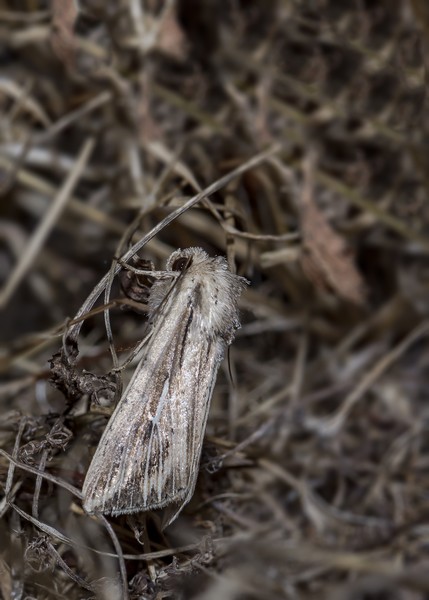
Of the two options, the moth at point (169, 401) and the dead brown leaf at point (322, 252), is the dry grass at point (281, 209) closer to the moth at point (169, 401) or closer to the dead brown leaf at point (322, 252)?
the dead brown leaf at point (322, 252)


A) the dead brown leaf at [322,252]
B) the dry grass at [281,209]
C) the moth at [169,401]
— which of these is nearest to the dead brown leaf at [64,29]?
the dry grass at [281,209]

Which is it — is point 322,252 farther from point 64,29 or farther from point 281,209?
point 64,29

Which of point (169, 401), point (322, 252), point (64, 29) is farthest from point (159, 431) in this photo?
point (64, 29)

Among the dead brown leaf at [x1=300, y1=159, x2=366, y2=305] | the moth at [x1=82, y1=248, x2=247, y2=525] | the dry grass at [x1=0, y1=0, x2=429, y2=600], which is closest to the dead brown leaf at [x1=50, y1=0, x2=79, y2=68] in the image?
the dry grass at [x1=0, y1=0, x2=429, y2=600]

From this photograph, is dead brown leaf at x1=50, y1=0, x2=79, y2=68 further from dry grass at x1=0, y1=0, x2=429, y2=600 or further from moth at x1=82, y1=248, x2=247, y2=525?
moth at x1=82, y1=248, x2=247, y2=525

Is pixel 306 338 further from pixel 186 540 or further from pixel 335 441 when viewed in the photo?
pixel 186 540
